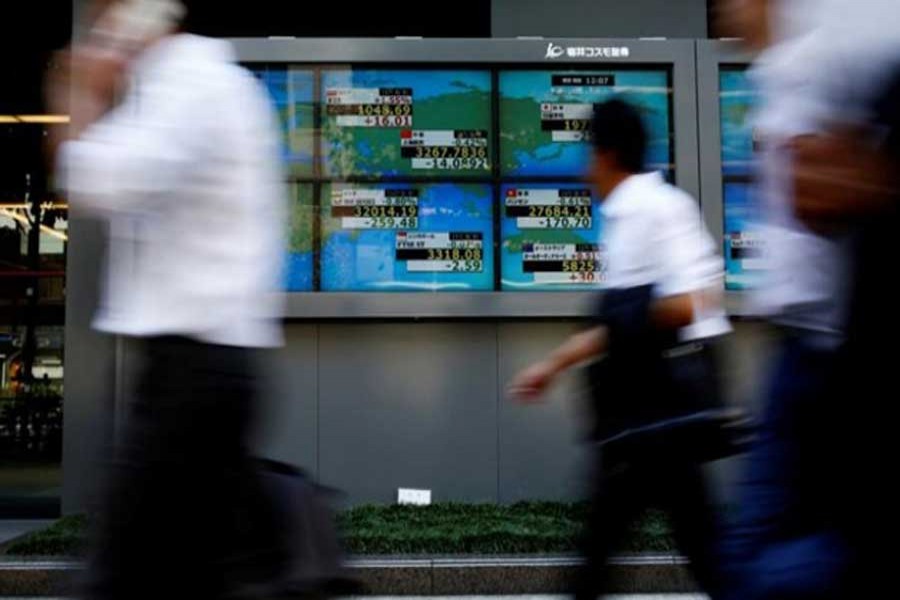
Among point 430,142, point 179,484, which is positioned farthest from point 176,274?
point 430,142

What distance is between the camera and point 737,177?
8.27m

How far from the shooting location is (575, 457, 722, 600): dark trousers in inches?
125

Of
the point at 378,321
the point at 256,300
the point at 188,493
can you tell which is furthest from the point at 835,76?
the point at 378,321

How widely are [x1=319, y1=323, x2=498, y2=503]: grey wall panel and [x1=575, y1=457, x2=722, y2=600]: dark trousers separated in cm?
494

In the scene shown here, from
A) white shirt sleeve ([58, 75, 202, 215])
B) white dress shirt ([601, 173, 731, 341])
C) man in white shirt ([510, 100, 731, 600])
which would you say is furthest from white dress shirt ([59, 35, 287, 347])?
white dress shirt ([601, 173, 731, 341])

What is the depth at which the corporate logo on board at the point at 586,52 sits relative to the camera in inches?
321

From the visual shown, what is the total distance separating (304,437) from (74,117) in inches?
228

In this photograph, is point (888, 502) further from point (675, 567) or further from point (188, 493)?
point (675, 567)

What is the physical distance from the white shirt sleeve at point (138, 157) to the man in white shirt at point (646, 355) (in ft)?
4.93

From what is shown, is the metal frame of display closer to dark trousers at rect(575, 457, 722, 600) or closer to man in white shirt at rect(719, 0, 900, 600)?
dark trousers at rect(575, 457, 722, 600)

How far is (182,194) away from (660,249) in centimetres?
163

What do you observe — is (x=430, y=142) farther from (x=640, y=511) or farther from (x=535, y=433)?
(x=640, y=511)

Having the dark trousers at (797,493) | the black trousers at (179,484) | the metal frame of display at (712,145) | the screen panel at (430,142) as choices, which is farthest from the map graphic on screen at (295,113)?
the dark trousers at (797,493)

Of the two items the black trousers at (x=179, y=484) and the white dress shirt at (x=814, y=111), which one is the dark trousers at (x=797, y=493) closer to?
the white dress shirt at (x=814, y=111)
